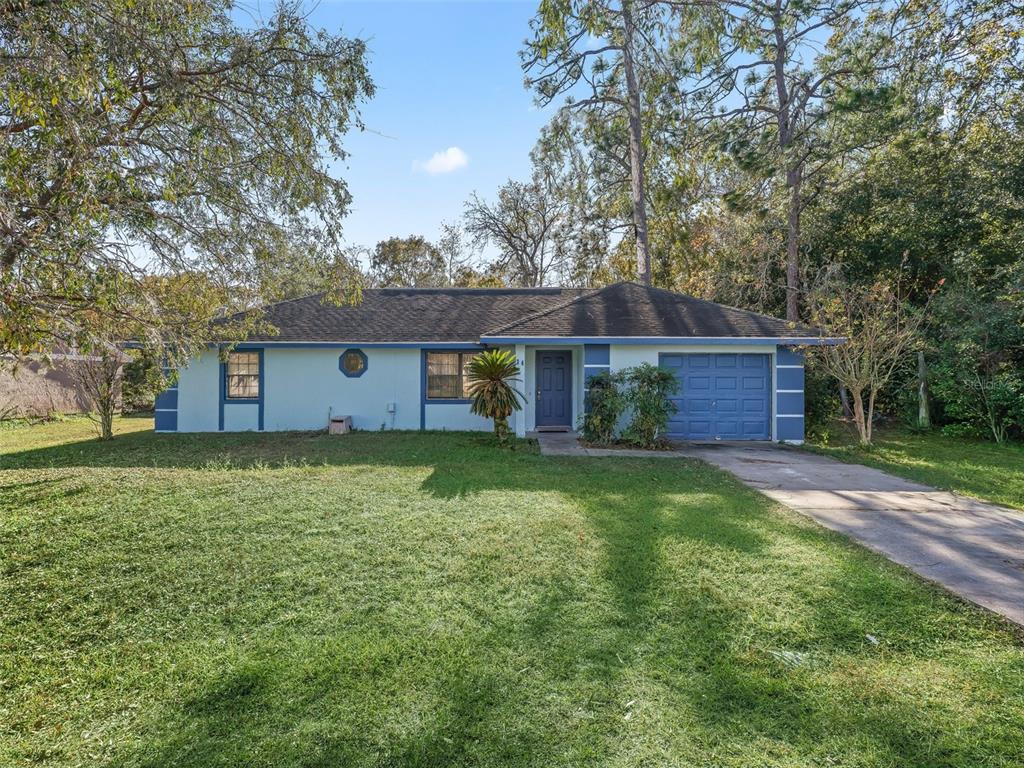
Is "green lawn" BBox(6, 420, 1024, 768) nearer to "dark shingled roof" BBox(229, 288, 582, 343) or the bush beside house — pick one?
the bush beside house

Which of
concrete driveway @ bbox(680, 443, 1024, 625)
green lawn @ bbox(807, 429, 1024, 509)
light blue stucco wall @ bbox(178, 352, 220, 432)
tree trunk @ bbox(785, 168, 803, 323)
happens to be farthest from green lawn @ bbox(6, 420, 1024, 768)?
tree trunk @ bbox(785, 168, 803, 323)

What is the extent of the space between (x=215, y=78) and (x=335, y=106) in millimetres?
1205

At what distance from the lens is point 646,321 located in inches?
479

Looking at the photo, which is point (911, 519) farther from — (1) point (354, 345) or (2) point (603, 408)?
(1) point (354, 345)

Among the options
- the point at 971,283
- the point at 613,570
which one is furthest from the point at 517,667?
the point at 971,283

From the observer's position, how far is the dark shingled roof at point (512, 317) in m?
11.8

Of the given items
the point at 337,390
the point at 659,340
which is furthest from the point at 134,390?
the point at 659,340

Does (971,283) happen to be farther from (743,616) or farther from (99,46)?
(99,46)

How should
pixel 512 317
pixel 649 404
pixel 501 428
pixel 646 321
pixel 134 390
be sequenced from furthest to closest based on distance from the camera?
pixel 134 390 → pixel 512 317 → pixel 646 321 → pixel 501 428 → pixel 649 404

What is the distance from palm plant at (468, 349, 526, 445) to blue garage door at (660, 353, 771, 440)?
3709 mm

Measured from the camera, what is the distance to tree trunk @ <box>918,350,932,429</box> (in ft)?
42.2

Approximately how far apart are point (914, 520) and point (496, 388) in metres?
7.21

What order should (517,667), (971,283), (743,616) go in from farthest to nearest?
(971,283)
(743,616)
(517,667)

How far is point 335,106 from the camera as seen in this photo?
5.89m
